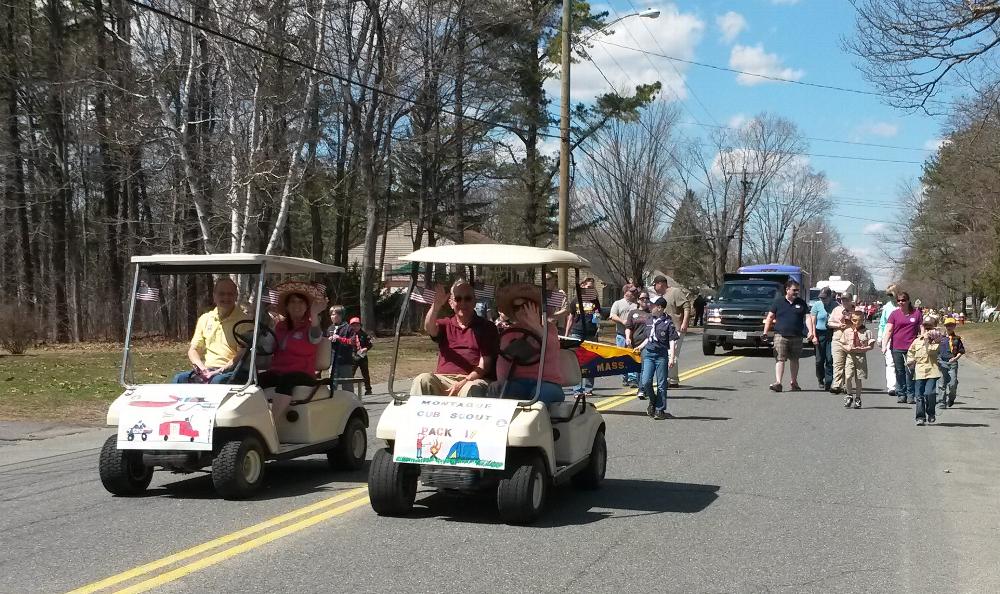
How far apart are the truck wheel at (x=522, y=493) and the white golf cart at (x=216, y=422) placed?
2250 millimetres

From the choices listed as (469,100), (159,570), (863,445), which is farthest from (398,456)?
(469,100)

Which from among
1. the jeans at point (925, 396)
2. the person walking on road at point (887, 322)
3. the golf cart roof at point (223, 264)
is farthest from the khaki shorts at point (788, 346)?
the golf cart roof at point (223, 264)

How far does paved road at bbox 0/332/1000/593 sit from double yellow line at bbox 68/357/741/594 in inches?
0.8

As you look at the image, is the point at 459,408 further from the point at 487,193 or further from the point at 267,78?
the point at 487,193

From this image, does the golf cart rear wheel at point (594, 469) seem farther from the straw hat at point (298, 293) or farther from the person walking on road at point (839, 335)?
the person walking on road at point (839, 335)

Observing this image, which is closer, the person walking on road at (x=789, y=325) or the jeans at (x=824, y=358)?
the person walking on road at (x=789, y=325)

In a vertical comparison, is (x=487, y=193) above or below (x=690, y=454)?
above

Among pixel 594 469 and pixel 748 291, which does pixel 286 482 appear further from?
pixel 748 291

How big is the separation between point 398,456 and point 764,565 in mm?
2607

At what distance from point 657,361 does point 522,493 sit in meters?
7.13

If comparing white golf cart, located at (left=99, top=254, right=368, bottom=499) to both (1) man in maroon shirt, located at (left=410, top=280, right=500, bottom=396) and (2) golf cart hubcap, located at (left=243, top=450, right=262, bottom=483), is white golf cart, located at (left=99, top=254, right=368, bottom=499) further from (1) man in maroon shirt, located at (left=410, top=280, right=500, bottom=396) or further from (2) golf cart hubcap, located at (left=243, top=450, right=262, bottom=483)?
(1) man in maroon shirt, located at (left=410, top=280, right=500, bottom=396)

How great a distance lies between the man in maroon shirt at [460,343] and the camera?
806 centimetres

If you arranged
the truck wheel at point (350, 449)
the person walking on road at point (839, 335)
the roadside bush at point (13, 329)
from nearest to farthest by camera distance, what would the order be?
1. the truck wheel at point (350, 449)
2. the person walking on road at point (839, 335)
3. the roadside bush at point (13, 329)

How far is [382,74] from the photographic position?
2880 cm
